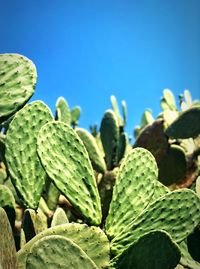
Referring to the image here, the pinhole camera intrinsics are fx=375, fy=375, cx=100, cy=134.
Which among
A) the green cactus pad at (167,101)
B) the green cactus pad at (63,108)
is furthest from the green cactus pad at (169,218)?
the green cactus pad at (167,101)

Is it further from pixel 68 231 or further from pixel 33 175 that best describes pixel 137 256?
pixel 33 175

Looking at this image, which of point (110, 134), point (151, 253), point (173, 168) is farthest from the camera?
point (110, 134)

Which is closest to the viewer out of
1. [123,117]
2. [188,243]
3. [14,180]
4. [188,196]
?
[188,196]

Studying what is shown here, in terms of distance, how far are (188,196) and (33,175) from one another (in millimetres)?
660

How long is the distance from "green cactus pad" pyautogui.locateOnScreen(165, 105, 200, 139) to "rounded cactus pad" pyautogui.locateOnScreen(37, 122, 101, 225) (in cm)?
105

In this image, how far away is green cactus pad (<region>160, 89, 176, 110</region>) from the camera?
11.6 feet

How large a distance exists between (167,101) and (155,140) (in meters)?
0.98

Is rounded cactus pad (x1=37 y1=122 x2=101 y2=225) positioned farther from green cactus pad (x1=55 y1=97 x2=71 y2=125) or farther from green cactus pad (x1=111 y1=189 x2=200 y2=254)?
green cactus pad (x1=55 y1=97 x2=71 y2=125)

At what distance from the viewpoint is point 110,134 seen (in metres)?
2.65

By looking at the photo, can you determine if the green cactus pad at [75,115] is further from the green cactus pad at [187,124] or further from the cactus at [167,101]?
the green cactus pad at [187,124]

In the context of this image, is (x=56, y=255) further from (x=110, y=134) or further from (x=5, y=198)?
(x=110, y=134)

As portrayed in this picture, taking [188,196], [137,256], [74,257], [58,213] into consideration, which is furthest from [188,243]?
[74,257]

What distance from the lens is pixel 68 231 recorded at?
1.31m

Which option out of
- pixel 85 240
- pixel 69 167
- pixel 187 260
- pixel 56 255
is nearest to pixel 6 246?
pixel 56 255
